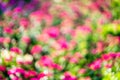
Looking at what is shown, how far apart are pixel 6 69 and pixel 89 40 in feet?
5.36

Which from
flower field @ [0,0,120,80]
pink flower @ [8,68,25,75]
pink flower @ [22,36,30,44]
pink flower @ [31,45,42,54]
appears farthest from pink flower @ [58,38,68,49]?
pink flower @ [8,68,25,75]

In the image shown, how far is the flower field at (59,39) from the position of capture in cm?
432

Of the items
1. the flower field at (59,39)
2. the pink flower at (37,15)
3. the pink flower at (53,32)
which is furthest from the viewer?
the pink flower at (37,15)

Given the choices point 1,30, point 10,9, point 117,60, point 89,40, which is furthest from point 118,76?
point 10,9

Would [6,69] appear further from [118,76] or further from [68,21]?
[68,21]

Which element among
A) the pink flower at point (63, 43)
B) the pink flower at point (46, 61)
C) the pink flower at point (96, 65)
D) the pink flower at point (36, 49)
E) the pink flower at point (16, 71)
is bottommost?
the pink flower at point (16, 71)

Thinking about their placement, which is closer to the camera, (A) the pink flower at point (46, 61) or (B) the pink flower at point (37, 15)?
(A) the pink flower at point (46, 61)

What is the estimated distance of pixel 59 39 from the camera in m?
5.66

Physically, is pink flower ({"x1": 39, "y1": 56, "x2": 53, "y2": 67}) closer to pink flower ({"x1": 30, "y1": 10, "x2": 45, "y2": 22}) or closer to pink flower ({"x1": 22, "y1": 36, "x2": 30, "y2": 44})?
pink flower ({"x1": 22, "y1": 36, "x2": 30, "y2": 44})

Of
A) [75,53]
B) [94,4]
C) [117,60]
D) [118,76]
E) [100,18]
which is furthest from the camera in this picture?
[94,4]

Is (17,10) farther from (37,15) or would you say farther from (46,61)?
(46,61)

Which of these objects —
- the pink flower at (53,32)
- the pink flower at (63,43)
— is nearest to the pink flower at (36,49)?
the pink flower at (63,43)

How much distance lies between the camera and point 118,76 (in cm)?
375

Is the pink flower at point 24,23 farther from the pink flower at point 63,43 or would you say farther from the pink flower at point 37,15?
the pink flower at point 63,43
